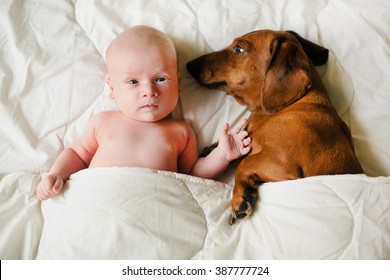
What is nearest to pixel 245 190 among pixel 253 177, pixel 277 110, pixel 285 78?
pixel 253 177

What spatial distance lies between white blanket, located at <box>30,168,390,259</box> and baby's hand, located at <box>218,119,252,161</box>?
0.72 feet

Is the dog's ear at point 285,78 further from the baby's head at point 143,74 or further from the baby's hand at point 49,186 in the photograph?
the baby's hand at point 49,186

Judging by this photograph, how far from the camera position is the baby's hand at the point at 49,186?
124 centimetres

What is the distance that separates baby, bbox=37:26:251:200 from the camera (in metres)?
1.34

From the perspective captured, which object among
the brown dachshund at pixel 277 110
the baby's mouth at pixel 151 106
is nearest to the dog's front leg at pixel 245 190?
the brown dachshund at pixel 277 110

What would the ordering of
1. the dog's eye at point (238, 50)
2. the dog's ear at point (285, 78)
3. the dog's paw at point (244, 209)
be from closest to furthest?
1. the dog's paw at point (244, 209)
2. the dog's ear at point (285, 78)
3. the dog's eye at point (238, 50)

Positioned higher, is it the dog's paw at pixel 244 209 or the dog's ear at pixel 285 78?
the dog's ear at pixel 285 78

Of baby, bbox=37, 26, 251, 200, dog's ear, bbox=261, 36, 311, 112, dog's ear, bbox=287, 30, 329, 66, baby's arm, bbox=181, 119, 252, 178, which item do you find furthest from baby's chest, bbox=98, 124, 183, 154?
dog's ear, bbox=287, 30, 329, 66

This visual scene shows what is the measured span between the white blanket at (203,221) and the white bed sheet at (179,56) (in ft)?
1.07

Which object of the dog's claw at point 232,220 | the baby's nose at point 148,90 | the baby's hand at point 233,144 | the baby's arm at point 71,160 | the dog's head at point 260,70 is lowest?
the baby's arm at point 71,160

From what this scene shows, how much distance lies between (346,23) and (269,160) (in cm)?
75

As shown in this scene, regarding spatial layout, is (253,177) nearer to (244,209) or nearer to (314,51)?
(244,209)

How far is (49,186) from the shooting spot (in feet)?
4.05

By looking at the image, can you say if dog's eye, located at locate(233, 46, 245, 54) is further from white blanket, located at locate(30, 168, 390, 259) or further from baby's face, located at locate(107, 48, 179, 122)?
white blanket, located at locate(30, 168, 390, 259)
